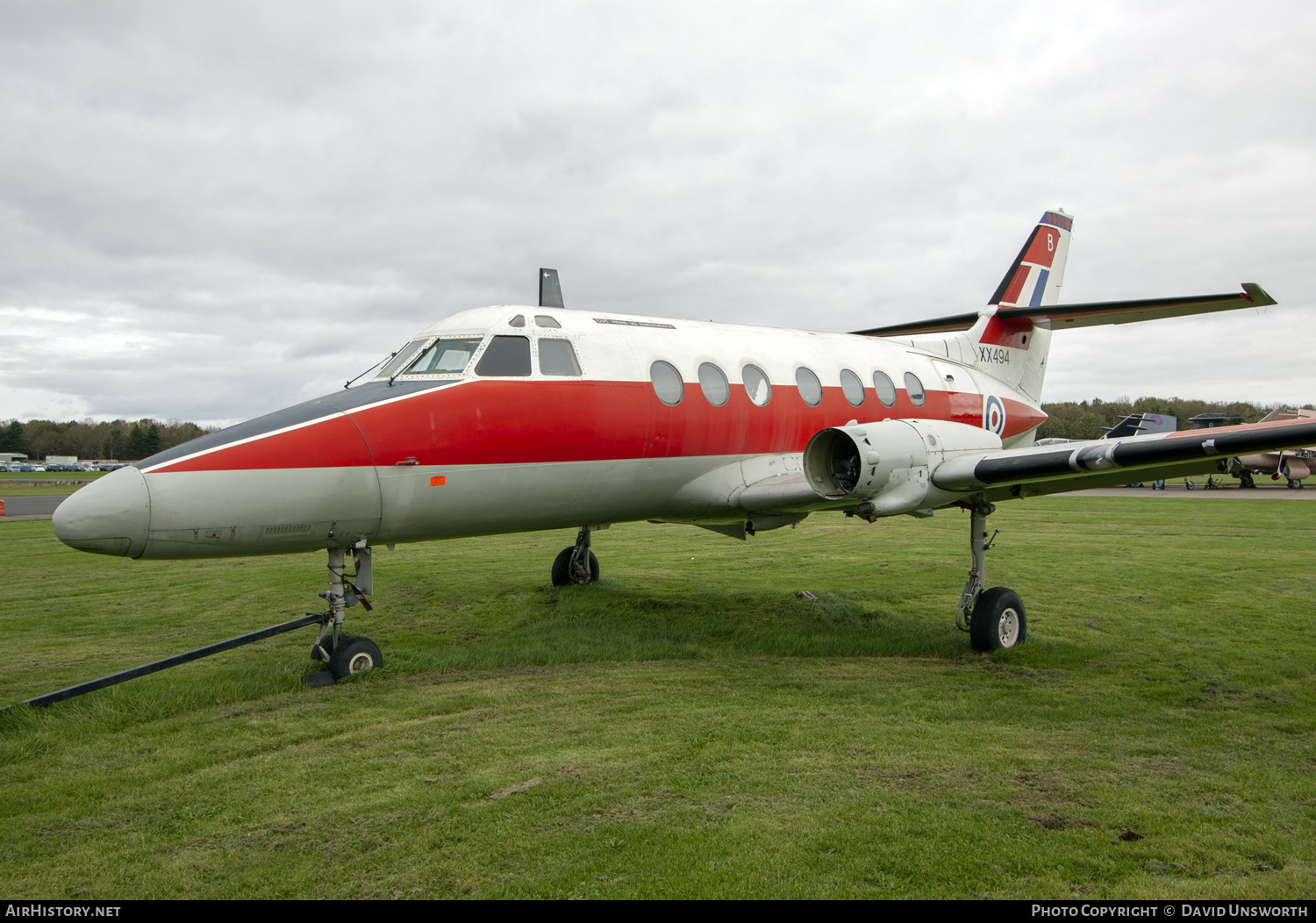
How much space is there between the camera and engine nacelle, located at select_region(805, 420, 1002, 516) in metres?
7.57

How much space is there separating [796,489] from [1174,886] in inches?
203

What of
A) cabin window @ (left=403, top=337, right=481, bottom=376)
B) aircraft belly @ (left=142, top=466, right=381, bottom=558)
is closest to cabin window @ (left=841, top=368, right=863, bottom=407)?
cabin window @ (left=403, top=337, right=481, bottom=376)

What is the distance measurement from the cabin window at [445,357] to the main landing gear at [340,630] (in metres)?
1.68

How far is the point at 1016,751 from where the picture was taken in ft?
16.8

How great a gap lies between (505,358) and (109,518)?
11.0 ft

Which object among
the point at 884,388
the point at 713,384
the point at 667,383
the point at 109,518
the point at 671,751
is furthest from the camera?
the point at 884,388

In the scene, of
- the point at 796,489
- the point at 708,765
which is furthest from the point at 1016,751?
the point at 796,489

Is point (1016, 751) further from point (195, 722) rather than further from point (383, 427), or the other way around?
point (195, 722)

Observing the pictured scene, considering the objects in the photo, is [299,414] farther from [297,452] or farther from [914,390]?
[914,390]

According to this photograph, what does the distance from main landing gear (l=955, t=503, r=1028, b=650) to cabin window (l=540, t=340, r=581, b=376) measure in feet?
15.8

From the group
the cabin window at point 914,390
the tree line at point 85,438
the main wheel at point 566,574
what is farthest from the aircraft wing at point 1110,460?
the tree line at point 85,438

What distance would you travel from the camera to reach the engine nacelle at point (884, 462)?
298 inches

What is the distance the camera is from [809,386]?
955 cm

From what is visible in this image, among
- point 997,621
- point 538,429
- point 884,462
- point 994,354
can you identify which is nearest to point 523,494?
point 538,429
